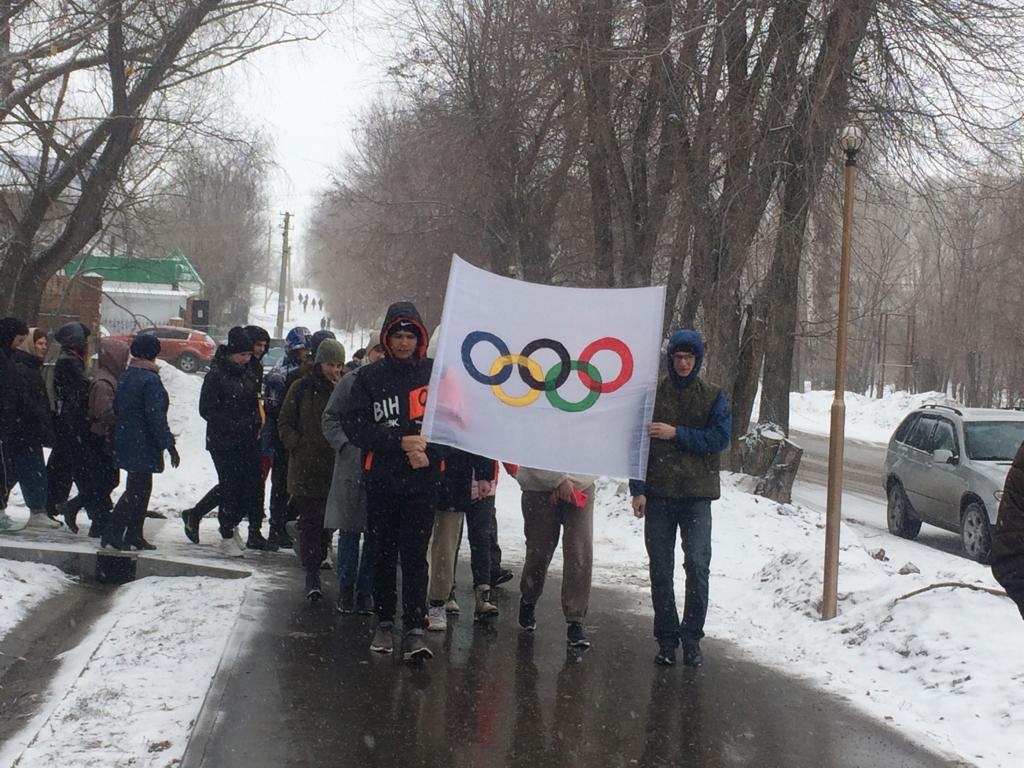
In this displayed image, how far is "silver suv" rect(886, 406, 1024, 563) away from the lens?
41.3 ft

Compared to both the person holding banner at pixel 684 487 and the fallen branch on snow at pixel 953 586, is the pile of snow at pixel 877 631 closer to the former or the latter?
the fallen branch on snow at pixel 953 586

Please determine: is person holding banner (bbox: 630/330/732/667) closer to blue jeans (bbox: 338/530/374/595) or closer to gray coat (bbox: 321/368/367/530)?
gray coat (bbox: 321/368/367/530)

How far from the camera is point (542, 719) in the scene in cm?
548

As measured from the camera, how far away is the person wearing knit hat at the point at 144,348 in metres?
8.86

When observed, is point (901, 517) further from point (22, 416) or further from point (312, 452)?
point (22, 416)

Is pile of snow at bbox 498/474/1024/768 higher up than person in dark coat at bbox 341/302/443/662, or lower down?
lower down

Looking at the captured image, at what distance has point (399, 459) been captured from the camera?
6090mm

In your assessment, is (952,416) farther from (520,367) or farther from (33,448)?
(33,448)

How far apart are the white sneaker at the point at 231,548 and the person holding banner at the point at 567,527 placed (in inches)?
137

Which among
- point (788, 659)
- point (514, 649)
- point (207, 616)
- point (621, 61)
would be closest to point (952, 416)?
point (621, 61)

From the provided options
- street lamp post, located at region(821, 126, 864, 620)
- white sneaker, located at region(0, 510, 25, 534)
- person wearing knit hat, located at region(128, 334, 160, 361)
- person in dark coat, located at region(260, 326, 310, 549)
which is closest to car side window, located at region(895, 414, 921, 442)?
street lamp post, located at region(821, 126, 864, 620)

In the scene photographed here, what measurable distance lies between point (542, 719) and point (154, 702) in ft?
→ 5.96

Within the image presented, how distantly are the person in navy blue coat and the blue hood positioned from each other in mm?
4203

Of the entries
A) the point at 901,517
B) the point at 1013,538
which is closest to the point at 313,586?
the point at 1013,538
